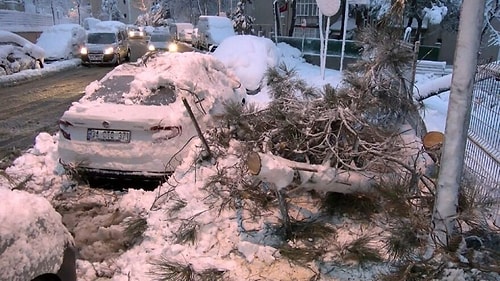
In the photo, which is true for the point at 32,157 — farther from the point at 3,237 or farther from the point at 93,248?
the point at 3,237

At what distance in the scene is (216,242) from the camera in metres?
4.29

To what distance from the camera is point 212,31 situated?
2786 cm

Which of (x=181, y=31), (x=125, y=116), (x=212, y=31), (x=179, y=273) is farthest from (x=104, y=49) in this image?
(x=179, y=273)

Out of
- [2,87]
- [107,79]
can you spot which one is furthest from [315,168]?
[2,87]

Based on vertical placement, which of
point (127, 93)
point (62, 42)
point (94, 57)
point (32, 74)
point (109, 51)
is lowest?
point (32, 74)

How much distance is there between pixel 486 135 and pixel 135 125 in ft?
12.8

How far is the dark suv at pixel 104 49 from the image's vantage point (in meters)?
23.2

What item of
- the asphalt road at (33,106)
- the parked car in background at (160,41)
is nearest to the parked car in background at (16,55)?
the asphalt road at (33,106)

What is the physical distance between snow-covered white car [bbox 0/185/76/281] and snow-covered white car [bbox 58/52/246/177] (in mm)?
2367

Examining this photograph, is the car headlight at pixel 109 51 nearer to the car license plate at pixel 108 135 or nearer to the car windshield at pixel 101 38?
the car windshield at pixel 101 38

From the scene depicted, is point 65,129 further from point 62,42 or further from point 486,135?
point 62,42

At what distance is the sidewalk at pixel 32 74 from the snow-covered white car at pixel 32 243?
52.7 ft

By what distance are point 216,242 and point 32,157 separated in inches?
154

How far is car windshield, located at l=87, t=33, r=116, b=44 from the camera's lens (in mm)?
24391
